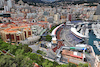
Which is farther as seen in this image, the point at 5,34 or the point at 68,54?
the point at 5,34

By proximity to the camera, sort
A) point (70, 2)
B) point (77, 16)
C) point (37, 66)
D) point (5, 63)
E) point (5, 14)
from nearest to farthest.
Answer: point (5, 63)
point (37, 66)
point (5, 14)
point (77, 16)
point (70, 2)

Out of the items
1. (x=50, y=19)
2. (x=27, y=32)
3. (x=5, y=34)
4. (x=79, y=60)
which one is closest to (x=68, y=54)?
(x=79, y=60)

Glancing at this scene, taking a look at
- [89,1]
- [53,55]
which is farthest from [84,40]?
[89,1]

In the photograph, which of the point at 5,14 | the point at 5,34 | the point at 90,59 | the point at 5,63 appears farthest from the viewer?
the point at 5,14

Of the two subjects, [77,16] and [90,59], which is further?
[77,16]

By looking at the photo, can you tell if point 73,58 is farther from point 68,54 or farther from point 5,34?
point 5,34

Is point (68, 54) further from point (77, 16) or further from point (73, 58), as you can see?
point (77, 16)

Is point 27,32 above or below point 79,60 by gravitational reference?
above

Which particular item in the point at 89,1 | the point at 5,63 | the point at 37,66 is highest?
the point at 89,1

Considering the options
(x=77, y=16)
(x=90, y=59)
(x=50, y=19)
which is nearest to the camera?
(x=90, y=59)
